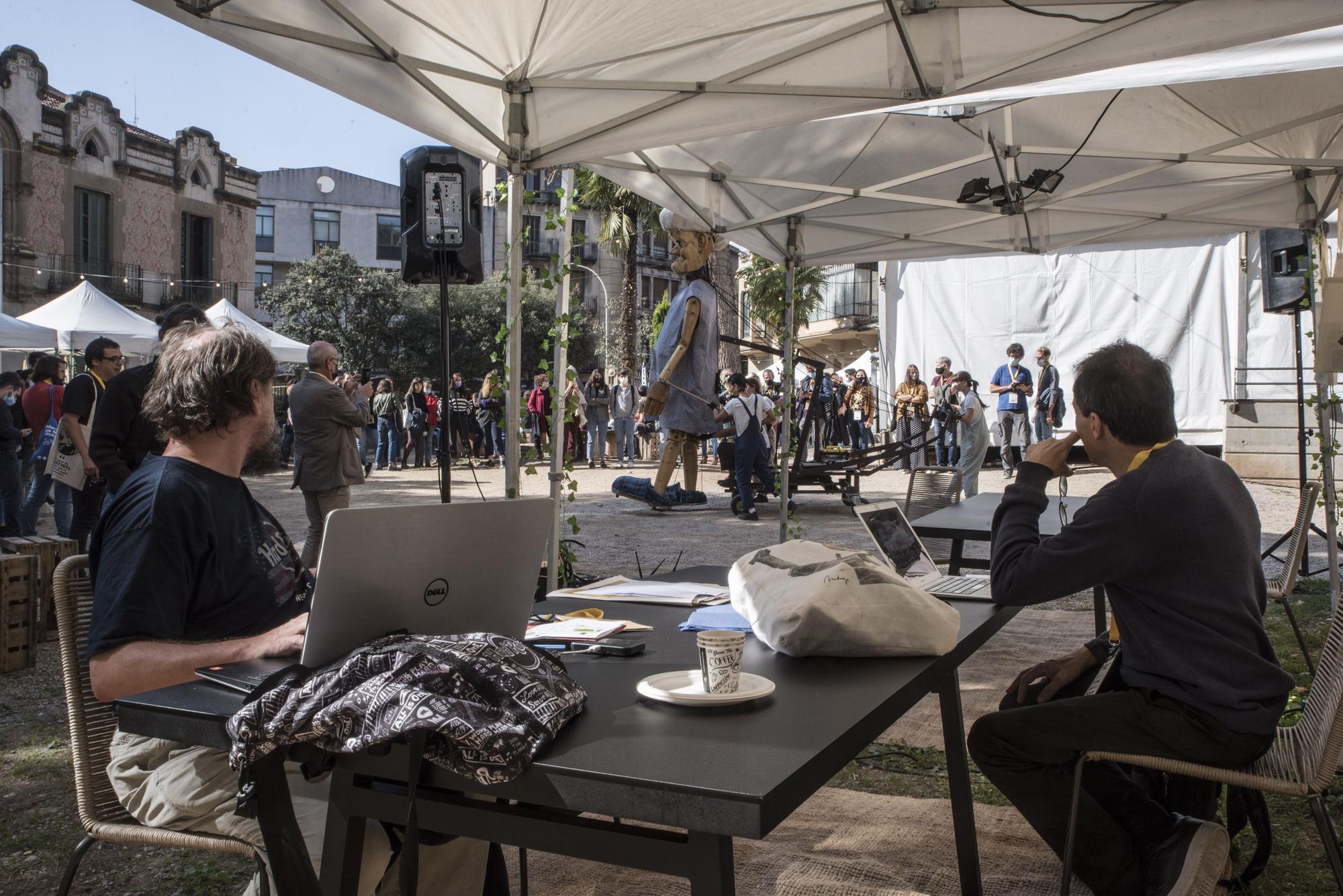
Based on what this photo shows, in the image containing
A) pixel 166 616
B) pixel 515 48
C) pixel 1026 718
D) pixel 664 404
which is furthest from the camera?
pixel 664 404

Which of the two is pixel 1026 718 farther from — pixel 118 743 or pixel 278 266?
pixel 278 266

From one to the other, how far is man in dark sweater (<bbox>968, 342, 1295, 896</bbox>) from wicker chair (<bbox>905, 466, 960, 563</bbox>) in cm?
372

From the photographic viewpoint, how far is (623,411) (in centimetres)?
2038

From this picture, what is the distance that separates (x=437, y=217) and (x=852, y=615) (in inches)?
173

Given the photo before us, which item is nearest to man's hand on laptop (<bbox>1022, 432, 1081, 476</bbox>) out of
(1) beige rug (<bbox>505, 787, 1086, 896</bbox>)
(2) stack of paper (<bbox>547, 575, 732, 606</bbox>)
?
(2) stack of paper (<bbox>547, 575, 732, 606</bbox>)

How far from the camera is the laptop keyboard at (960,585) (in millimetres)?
2943

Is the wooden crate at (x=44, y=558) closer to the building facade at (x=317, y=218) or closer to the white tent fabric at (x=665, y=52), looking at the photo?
the white tent fabric at (x=665, y=52)

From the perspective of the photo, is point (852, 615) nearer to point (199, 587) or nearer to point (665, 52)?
point (199, 587)

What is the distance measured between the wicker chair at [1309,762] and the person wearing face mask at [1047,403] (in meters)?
14.3

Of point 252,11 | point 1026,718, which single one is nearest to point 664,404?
point 252,11

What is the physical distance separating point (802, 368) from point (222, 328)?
119ft

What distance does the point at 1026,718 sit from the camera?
8.70 ft

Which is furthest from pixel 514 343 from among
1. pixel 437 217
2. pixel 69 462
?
pixel 69 462

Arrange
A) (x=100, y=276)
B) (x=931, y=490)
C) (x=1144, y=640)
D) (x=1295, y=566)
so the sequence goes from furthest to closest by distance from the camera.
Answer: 1. (x=100, y=276)
2. (x=931, y=490)
3. (x=1295, y=566)
4. (x=1144, y=640)
